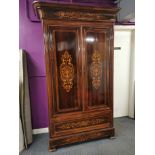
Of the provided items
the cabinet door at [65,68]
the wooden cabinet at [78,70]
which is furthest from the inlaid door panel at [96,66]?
the cabinet door at [65,68]

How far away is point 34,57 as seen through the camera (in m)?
3.00

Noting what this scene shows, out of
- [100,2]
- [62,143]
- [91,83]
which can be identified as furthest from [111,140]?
[100,2]

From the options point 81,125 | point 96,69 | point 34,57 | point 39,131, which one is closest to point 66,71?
point 96,69

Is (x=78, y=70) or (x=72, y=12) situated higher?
(x=72, y=12)

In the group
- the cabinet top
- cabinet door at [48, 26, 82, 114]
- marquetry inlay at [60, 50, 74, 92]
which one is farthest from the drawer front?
the cabinet top

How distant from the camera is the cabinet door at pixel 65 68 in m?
2.42

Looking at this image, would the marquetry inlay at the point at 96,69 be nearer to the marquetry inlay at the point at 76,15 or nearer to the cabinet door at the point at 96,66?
the cabinet door at the point at 96,66

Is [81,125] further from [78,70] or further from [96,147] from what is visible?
[78,70]

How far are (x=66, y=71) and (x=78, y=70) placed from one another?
0.20m

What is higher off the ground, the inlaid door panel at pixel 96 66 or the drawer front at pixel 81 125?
the inlaid door panel at pixel 96 66

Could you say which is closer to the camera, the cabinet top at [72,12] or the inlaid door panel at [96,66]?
the cabinet top at [72,12]

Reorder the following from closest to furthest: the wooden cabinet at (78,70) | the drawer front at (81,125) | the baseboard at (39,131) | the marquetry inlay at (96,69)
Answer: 1. the wooden cabinet at (78,70)
2. the drawer front at (81,125)
3. the marquetry inlay at (96,69)
4. the baseboard at (39,131)

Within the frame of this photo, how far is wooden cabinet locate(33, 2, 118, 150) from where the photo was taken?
7.88 feet
